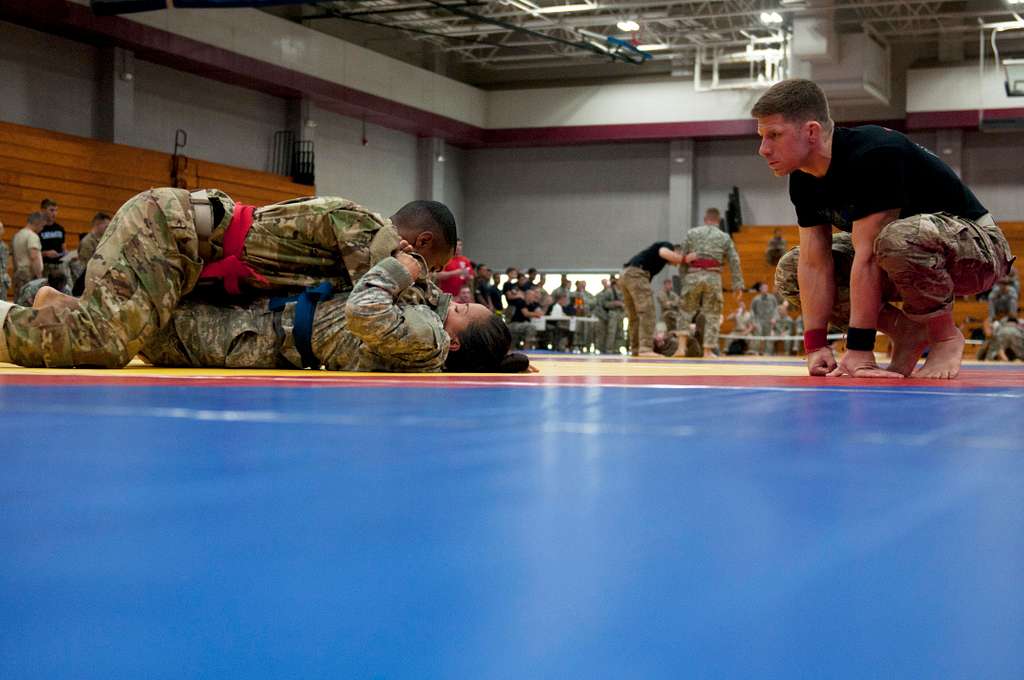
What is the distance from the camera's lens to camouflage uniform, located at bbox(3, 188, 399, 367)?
377 cm

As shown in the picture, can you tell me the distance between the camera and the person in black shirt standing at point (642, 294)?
1229cm

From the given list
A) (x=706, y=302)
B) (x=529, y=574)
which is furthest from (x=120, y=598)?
(x=706, y=302)

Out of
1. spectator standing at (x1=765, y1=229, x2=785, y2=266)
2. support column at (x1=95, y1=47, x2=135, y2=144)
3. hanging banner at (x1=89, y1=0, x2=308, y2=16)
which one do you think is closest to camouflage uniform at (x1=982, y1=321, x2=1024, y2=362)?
spectator standing at (x1=765, y1=229, x2=785, y2=266)

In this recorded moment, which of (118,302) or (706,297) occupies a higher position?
(706,297)

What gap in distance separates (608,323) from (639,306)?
7.45m

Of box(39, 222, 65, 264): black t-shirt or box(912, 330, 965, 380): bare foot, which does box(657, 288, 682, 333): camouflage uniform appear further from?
box(912, 330, 965, 380): bare foot

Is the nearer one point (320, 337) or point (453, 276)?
point (320, 337)

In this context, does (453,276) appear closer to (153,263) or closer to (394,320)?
(153,263)

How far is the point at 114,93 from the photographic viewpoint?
16.1 m

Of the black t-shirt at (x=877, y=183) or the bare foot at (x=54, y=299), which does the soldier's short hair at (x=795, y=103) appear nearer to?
the black t-shirt at (x=877, y=183)

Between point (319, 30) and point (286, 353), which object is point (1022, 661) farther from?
point (319, 30)

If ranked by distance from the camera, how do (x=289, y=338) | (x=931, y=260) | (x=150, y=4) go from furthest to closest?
(x=150, y=4) < (x=289, y=338) < (x=931, y=260)

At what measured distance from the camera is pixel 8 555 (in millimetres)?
735

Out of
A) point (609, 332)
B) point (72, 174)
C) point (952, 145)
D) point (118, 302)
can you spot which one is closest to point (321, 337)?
point (118, 302)
